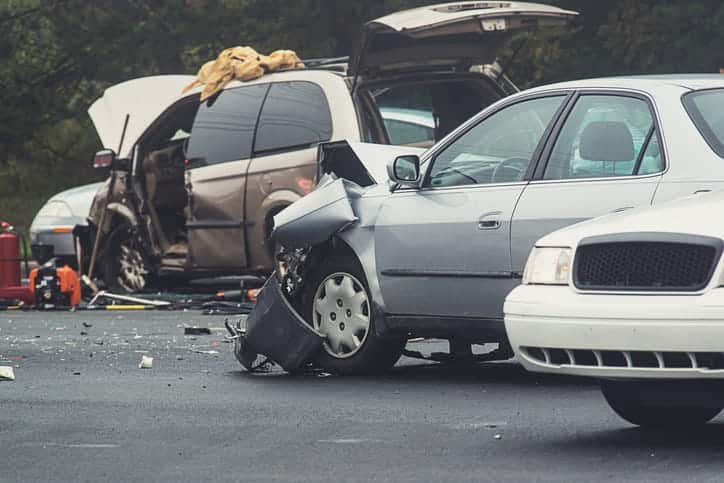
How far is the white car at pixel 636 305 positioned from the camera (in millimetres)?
6445

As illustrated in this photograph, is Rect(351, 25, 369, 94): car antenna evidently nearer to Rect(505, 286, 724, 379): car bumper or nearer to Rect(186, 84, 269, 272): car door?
Rect(186, 84, 269, 272): car door

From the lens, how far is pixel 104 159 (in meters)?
15.8

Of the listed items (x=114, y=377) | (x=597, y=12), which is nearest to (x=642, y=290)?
(x=114, y=377)

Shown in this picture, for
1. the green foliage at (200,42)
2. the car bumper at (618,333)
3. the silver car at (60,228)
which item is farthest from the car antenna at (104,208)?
the car bumper at (618,333)

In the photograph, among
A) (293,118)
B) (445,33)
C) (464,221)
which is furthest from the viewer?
(293,118)

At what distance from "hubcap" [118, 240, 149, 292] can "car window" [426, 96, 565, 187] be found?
7372mm

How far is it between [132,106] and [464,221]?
25.9ft

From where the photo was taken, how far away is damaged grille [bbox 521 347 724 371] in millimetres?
6445

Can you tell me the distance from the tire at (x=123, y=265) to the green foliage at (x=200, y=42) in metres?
9.23

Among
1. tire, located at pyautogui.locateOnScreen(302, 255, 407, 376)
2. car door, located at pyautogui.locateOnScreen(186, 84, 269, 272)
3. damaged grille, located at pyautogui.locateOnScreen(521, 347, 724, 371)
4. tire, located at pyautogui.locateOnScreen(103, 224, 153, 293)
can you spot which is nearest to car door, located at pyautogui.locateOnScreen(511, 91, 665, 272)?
tire, located at pyautogui.locateOnScreen(302, 255, 407, 376)

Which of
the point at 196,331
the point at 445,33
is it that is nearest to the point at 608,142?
the point at 445,33

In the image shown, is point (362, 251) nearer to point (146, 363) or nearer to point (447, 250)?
point (447, 250)

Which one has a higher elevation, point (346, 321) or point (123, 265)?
point (346, 321)

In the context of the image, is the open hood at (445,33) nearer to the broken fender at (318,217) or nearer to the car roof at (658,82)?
the broken fender at (318,217)
